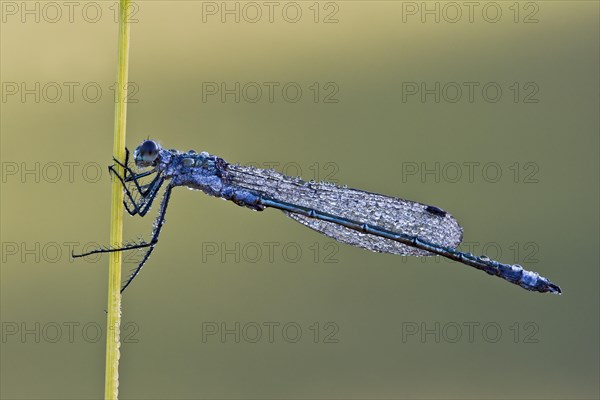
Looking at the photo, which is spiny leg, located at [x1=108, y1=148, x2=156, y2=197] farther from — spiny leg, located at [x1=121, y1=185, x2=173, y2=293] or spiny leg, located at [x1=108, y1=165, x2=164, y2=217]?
spiny leg, located at [x1=121, y1=185, x2=173, y2=293]

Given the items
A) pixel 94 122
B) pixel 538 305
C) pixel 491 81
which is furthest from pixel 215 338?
pixel 491 81

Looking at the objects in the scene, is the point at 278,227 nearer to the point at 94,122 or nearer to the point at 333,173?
the point at 333,173

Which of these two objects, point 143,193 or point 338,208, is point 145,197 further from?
point 338,208

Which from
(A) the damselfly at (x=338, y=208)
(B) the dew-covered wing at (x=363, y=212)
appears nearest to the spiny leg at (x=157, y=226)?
(A) the damselfly at (x=338, y=208)

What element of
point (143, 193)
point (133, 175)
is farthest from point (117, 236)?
point (143, 193)

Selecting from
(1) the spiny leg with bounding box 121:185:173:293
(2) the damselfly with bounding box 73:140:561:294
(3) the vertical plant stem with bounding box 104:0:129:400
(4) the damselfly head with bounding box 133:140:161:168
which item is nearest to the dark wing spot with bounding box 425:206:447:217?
(2) the damselfly with bounding box 73:140:561:294

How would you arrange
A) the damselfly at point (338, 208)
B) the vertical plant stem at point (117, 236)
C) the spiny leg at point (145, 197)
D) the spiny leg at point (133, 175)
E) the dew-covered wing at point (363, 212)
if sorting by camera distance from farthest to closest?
the dew-covered wing at point (363, 212) < the damselfly at point (338, 208) < the spiny leg at point (145, 197) < the spiny leg at point (133, 175) < the vertical plant stem at point (117, 236)

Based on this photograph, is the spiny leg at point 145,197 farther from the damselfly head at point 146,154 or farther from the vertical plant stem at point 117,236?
the vertical plant stem at point 117,236
